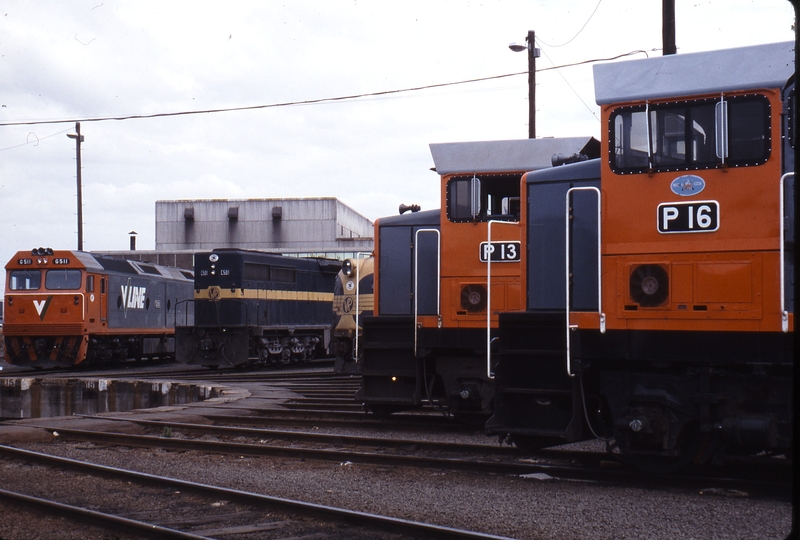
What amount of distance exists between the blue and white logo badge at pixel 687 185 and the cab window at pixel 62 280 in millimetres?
20871

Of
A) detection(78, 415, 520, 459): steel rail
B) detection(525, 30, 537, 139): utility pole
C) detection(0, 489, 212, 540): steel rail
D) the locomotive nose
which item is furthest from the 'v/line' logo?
detection(0, 489, 212, 540): steel rail

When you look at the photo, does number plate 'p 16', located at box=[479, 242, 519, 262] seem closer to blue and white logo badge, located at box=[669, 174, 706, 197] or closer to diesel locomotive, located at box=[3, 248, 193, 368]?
blue and white logo badge, located at box=[669, 174, 706, 197]

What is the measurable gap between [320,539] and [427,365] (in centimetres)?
507

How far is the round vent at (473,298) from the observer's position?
10.3 meters

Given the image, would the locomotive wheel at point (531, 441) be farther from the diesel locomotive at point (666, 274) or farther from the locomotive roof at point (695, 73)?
the locomotive roof at point (695, 73)

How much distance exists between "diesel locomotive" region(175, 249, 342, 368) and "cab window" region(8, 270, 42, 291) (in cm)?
467

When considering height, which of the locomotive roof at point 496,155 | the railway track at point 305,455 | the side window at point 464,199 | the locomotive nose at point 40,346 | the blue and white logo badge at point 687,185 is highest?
the locomotive roof at point 496,155

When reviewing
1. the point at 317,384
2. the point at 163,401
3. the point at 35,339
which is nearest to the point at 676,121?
the point at 317,384

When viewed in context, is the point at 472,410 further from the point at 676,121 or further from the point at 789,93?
the point at 789,93

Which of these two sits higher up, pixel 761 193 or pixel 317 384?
pixel 761 193

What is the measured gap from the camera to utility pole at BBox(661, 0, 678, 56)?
12.9m

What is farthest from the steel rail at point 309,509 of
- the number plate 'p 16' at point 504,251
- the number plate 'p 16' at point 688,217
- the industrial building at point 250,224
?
the industrial building at point 250,224

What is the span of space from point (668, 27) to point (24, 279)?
786 inches

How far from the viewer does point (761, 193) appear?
261 inches
